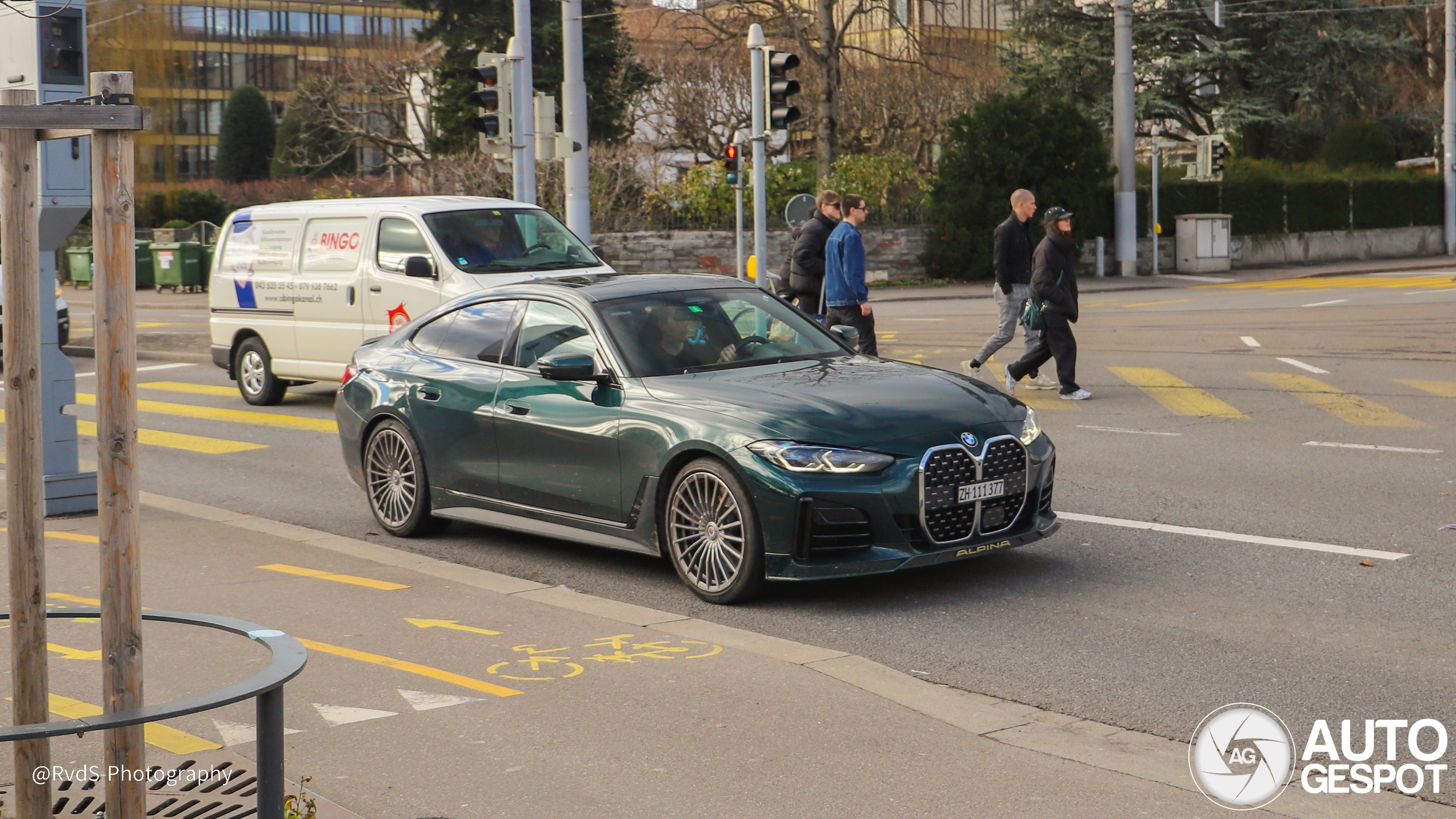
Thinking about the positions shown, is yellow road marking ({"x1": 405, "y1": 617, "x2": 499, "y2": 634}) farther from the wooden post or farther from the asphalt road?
the wooden post

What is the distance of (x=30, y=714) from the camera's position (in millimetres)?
3621

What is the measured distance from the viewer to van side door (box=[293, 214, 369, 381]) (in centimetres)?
1462

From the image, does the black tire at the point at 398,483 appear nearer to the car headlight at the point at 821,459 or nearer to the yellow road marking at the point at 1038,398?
the car headlight at the point at 821,459

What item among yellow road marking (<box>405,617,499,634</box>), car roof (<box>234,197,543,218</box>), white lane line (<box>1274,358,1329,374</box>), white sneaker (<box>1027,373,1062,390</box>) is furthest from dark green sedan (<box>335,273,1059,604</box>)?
white lane line (<box>1274,358,1329,374</box>)

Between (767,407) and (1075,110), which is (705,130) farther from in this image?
(767,407)

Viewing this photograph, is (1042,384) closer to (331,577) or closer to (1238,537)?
(1238,537)

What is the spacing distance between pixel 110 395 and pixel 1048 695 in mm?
3417

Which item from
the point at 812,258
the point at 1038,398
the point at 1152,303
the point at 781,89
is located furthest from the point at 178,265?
the point at 1038,398

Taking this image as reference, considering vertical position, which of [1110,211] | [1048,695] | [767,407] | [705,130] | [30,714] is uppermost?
[705,130]

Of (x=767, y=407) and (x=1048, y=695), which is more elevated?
(x=767, y=407)

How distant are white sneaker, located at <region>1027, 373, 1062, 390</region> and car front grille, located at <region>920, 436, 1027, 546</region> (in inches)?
318

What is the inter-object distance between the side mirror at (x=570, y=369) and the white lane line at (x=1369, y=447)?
19.6 feet

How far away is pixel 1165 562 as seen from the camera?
771 centimetres

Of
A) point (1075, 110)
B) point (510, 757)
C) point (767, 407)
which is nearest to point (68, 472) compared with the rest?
point (767, 407)
